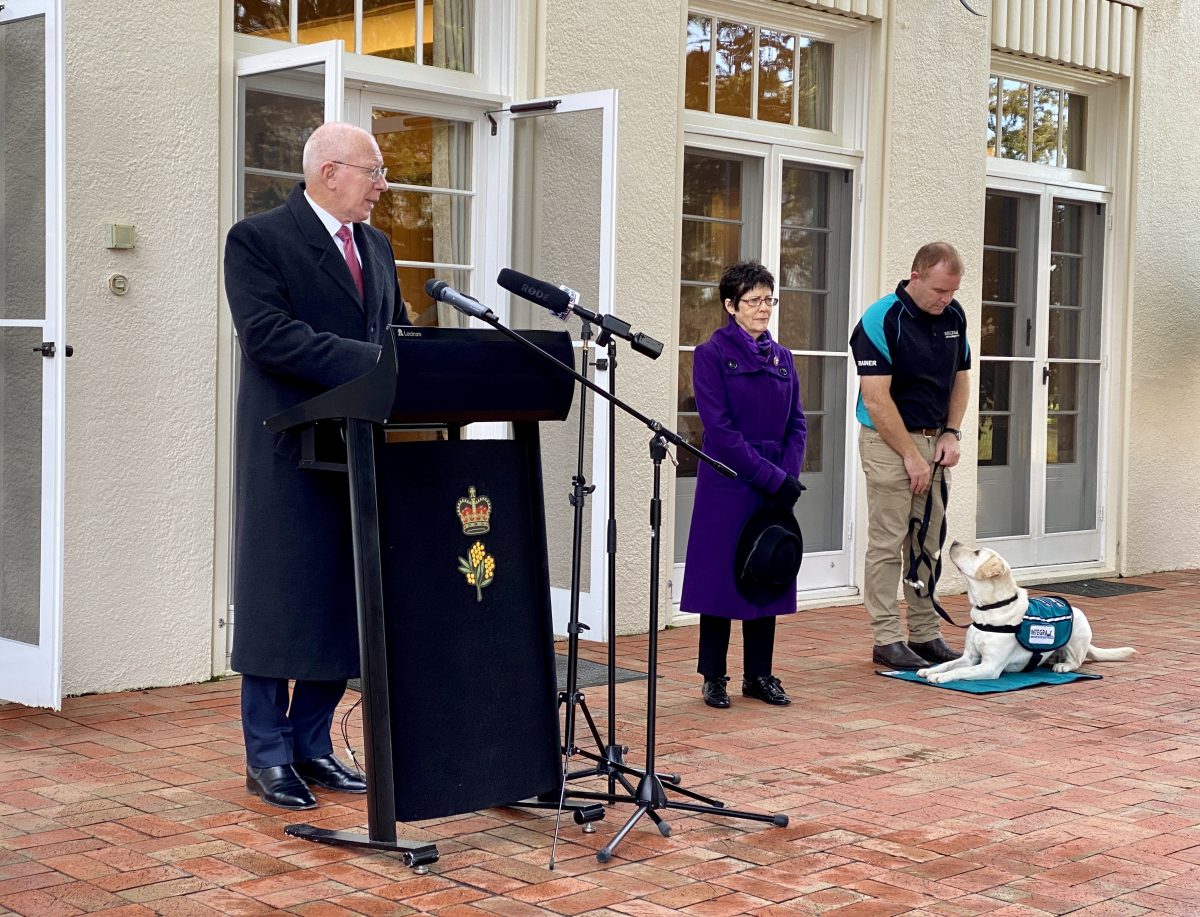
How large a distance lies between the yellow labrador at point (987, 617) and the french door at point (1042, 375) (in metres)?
3.18

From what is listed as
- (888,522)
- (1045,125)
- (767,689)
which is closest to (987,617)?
Answer: (888,522)

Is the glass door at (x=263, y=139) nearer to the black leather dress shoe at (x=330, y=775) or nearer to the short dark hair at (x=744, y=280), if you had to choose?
the black leather dress shoe at (x=330, y=775)

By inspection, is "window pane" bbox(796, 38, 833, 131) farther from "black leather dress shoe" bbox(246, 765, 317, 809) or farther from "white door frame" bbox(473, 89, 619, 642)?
"black leather dress shoe" bbox(246, 765, 317, 809)

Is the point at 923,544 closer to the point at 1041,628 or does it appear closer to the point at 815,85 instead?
the point at 1041,628

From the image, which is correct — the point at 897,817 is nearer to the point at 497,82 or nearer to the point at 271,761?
the point at 271,761

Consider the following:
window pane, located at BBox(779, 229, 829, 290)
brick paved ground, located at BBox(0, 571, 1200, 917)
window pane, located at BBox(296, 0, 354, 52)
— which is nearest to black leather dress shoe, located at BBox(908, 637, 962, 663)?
brick paved ground, located at BBox(0, 571, 1200, 917)

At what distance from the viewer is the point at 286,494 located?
423 centimetres

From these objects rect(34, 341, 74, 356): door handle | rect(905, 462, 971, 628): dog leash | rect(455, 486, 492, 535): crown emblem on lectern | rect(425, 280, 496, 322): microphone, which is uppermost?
rect(425, 280, 496, 322): microphone

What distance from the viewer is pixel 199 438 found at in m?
6.04

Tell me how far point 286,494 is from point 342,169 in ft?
2.94

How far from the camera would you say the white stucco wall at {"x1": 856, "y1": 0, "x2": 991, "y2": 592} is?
862 cm

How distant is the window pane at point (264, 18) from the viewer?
6.26 m

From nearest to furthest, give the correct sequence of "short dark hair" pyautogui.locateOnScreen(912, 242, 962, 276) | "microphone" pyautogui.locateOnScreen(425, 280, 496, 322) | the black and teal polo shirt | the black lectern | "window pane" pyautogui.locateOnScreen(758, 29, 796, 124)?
"microphone" pyautogui.locateOnScreen(425, 280, 496, 322) → the black lectern → "short dark hair" pyautogui.locateOnScreen(912, 242, 962, 276) → the black and teal polo shirt → "window pane" pyautogui.locateOnScreen(758, 29, 796, 124)

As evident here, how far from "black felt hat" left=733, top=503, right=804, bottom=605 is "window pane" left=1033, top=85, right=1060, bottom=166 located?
16.8 ft
